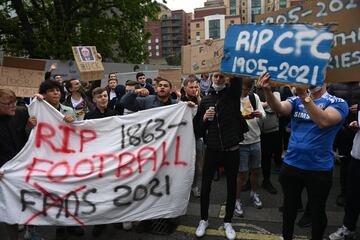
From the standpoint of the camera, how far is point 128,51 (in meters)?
18.5

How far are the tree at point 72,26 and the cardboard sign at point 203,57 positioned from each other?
11.5 meters

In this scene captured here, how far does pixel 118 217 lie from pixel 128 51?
15308 millimetres

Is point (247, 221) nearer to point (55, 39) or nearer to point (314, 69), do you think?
point (314, 69)

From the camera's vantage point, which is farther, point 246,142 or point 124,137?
point 246,142

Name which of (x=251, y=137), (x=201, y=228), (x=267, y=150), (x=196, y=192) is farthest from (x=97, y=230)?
(x=267, y=150)

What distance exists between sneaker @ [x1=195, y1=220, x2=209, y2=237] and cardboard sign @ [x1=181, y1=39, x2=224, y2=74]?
171 cm

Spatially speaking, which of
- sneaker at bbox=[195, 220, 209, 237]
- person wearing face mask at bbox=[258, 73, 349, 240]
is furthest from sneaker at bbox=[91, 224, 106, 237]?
person wearing face mask at bbox=[258, 73, 349, 240]

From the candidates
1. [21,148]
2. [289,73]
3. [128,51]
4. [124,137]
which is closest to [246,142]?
[124,137]

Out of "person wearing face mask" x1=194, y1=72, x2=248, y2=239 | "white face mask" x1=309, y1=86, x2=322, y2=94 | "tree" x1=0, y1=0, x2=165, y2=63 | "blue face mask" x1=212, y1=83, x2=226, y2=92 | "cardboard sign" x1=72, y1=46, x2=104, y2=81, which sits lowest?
"person wearing face mask" x1=194, y1=72, x2=248, y2=239

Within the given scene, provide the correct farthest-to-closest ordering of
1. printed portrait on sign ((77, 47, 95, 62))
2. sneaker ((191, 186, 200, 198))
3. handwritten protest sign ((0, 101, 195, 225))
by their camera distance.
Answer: printed portrait on sign ((77, 47, 95, 62)), sneaker ((191, 186, 200, 198)), handwritten protest sign ((0, 101, 195, 225))

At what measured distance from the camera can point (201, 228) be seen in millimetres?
4172

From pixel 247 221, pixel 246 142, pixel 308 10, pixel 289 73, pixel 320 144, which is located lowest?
pixel 247 221

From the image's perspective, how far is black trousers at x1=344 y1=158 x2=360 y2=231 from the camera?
3.87m

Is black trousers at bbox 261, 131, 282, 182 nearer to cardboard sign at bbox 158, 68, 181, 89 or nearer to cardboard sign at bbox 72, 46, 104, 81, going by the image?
cardboard sign at bbox 158, 68, 181, 89
